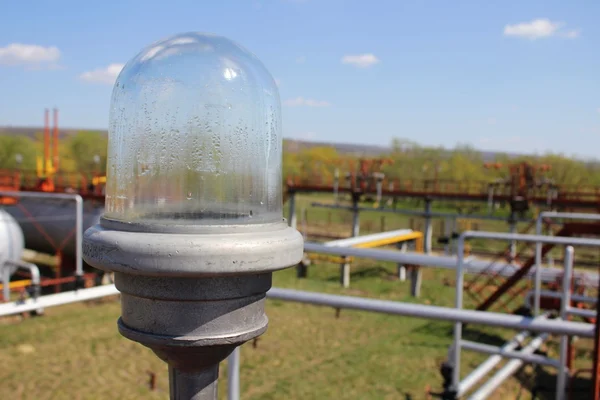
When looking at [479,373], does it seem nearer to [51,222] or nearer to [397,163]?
[51,222]

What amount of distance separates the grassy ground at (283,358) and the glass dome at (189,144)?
21.1 feet

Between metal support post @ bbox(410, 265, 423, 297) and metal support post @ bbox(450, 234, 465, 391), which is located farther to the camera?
metal support post @ bbox(410, 265, 423, 297)

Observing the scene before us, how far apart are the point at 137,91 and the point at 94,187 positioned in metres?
15.8

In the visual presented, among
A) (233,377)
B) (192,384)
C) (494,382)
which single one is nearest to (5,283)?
(494,382)

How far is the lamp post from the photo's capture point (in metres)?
0.98

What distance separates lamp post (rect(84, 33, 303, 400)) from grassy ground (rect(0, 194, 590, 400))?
253 inches

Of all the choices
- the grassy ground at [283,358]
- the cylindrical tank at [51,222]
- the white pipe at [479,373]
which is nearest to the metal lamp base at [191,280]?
the white pipe at [479,373]

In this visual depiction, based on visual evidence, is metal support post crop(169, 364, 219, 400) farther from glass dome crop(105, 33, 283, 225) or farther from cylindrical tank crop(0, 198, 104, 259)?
cylindrical tank crop(0, 198, 104, 259)

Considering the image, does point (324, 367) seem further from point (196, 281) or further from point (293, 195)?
point (293, 195)

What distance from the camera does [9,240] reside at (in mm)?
11602

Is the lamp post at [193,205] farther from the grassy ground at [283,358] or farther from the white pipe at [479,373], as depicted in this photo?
the grassy ground at [283,358]

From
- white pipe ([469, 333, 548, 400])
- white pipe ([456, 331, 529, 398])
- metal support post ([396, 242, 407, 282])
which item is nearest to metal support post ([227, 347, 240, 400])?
white pipe ([456, 331, 529, 398])

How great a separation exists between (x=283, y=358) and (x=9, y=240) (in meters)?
6.40

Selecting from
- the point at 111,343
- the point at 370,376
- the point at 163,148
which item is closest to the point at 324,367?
A: the point at 370,376
